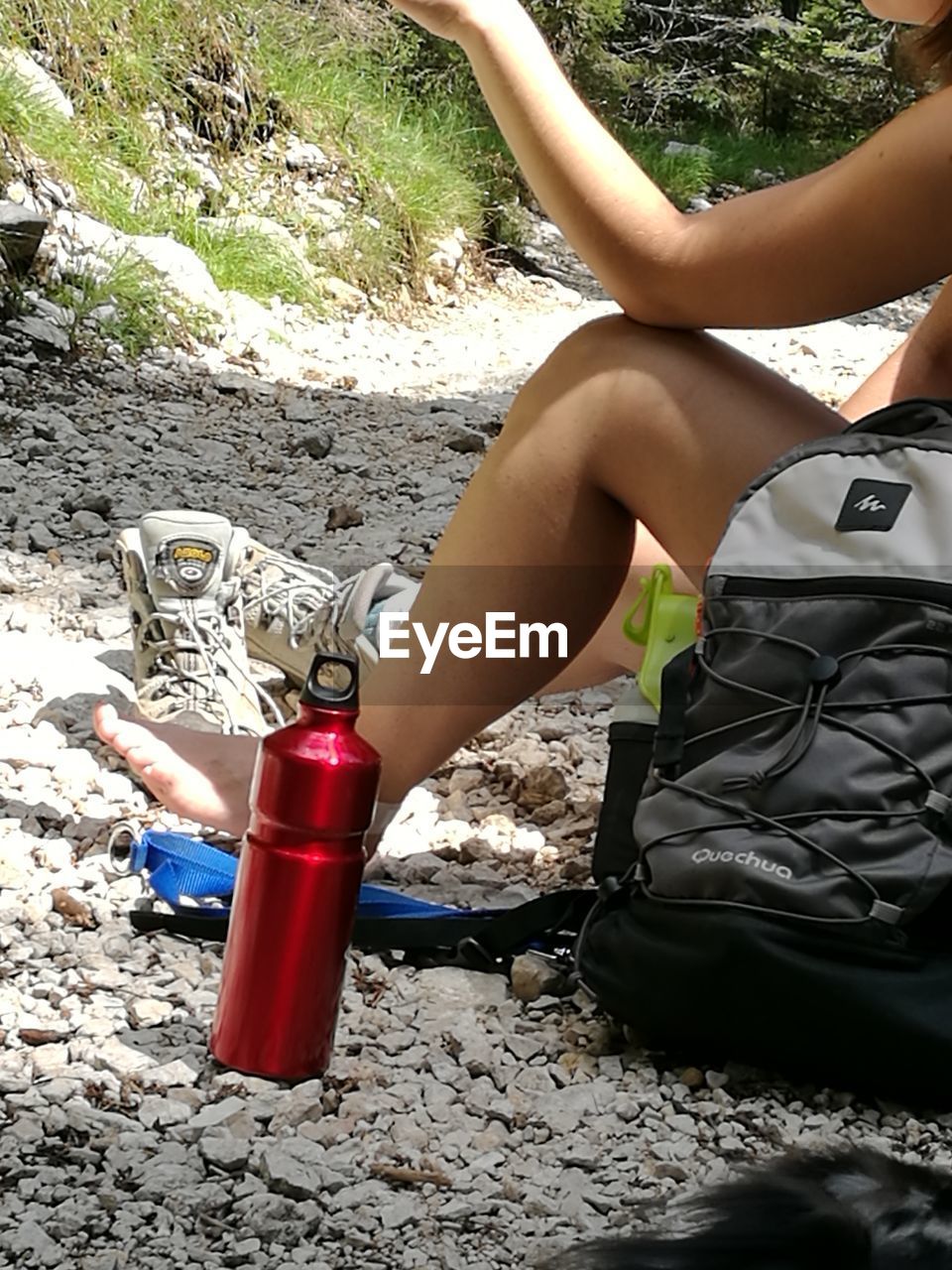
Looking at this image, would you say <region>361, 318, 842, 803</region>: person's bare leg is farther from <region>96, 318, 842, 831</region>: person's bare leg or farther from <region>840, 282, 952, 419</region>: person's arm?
<region>840, 282, 952, 419</region>: person's arm

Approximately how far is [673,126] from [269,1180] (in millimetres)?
10358

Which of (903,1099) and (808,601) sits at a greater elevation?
(808,601)

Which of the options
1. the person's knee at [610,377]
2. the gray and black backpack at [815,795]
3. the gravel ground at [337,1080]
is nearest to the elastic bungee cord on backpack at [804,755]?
the gray and black backpack at [815,795]

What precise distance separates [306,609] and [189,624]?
7.6 inches

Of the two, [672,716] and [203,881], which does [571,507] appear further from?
[203,881]

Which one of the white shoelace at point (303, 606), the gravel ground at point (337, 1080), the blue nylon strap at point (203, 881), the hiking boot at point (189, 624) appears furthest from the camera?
the white shoelace at point (303, 606)

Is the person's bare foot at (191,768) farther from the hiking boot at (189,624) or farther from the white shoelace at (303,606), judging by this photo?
the white shoelace at (303,606)

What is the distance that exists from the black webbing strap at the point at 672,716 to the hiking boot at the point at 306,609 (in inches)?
30.4

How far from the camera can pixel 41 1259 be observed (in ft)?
4.03

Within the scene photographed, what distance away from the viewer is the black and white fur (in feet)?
2.55

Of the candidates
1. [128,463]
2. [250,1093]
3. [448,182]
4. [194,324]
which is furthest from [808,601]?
[448,182]

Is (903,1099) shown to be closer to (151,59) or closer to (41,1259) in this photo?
(41,1259)

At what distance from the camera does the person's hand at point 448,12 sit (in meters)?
1.74

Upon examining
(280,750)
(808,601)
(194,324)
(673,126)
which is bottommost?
(280,750)
